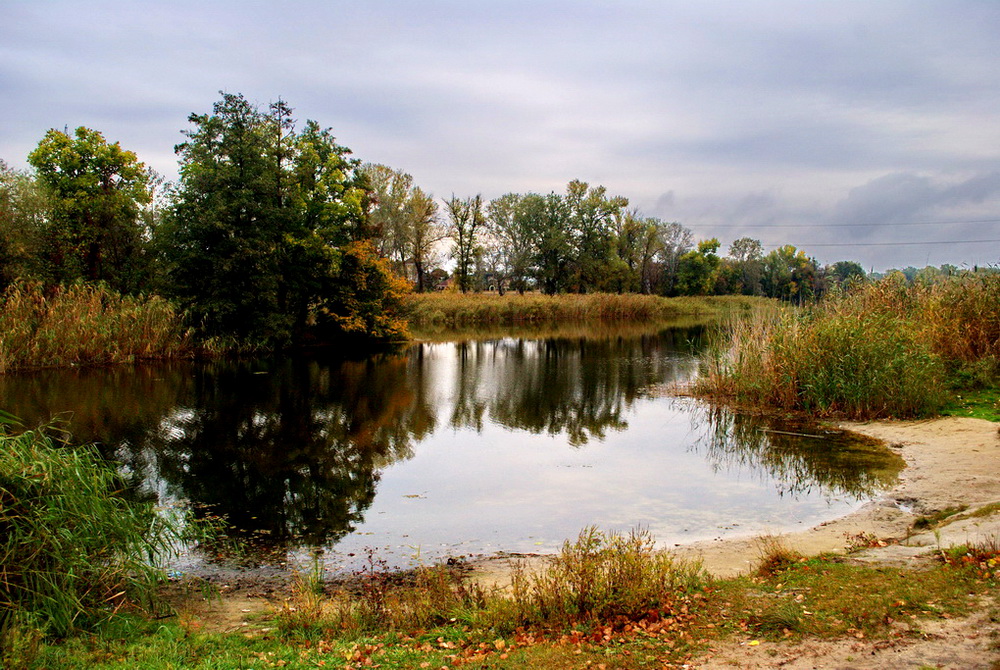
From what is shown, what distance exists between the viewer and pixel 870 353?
1338 centimetres

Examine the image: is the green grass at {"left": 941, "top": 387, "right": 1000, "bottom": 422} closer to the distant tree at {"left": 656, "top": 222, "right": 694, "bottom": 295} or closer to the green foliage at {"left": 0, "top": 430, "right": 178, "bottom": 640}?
the green foliage at {"left": 0, "top": 430, "right": 178, "bottom": 640}

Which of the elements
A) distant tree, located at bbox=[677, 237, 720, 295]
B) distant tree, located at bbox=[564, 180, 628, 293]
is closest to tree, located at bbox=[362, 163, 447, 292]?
distant tree, located at bbox=[564, 180, 628, 293]

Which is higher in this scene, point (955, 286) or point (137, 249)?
point (137, 249)

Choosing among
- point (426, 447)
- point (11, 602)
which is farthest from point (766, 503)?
point (11, 602)

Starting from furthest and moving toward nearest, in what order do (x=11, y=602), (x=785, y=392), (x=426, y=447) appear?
(x=785, y=392) < (x=426, y=447) < (x=11, y=602)

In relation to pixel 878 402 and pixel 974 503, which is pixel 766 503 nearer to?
pixel 974 503

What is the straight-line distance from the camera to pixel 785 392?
14.7 meters

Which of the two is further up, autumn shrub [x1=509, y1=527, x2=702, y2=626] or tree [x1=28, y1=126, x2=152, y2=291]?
tree [x1=28, y1=126, x2=152, y2=291]

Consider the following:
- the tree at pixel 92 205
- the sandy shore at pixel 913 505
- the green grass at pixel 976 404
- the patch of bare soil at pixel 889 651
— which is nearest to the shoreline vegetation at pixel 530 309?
the tree at pixel 92 205

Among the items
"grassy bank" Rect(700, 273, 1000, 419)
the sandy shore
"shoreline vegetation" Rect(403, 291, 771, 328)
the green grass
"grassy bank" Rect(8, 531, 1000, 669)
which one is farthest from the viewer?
"shoreline vegetation" Rect(403, 291, 771, 328)

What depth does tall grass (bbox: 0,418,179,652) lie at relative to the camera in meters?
4.74

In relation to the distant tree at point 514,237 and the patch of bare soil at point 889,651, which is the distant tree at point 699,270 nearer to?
the distant tree at point 514,237

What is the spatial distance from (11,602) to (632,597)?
14.1 ft

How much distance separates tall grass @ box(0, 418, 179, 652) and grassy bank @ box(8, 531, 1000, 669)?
368 mm
